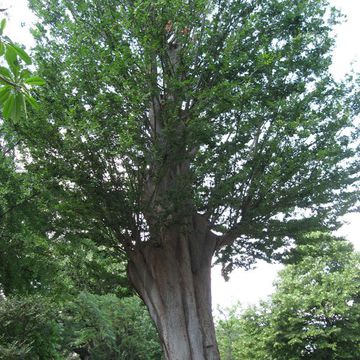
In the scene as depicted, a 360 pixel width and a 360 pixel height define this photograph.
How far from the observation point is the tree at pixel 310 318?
48.3ft

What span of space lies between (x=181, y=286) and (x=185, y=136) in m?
2.21

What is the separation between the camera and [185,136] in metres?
5.64

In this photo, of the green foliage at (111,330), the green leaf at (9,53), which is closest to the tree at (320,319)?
the green foliage at (111,330)

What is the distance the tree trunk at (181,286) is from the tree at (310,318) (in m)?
8.11

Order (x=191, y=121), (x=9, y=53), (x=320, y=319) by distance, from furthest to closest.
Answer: (x=320, y=319), (x=191, y=121), (x=9, y=53)

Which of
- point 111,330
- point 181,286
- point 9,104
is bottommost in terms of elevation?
point 9,104

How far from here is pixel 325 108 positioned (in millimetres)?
6551

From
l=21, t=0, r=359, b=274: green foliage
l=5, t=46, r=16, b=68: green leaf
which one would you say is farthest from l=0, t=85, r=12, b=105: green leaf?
l=21, t=0, r=359, b=274: green foliage

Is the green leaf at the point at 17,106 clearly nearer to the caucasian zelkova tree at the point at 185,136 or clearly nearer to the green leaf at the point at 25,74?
the green leaf at the point at 25,74

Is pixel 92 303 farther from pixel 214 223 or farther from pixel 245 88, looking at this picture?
pixel 245 88

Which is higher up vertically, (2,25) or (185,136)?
(185,136)

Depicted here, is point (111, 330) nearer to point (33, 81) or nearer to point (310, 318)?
point (310, 318)

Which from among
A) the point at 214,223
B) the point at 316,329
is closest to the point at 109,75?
the point at 214,223

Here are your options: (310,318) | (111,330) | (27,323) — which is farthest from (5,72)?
(310,318)
